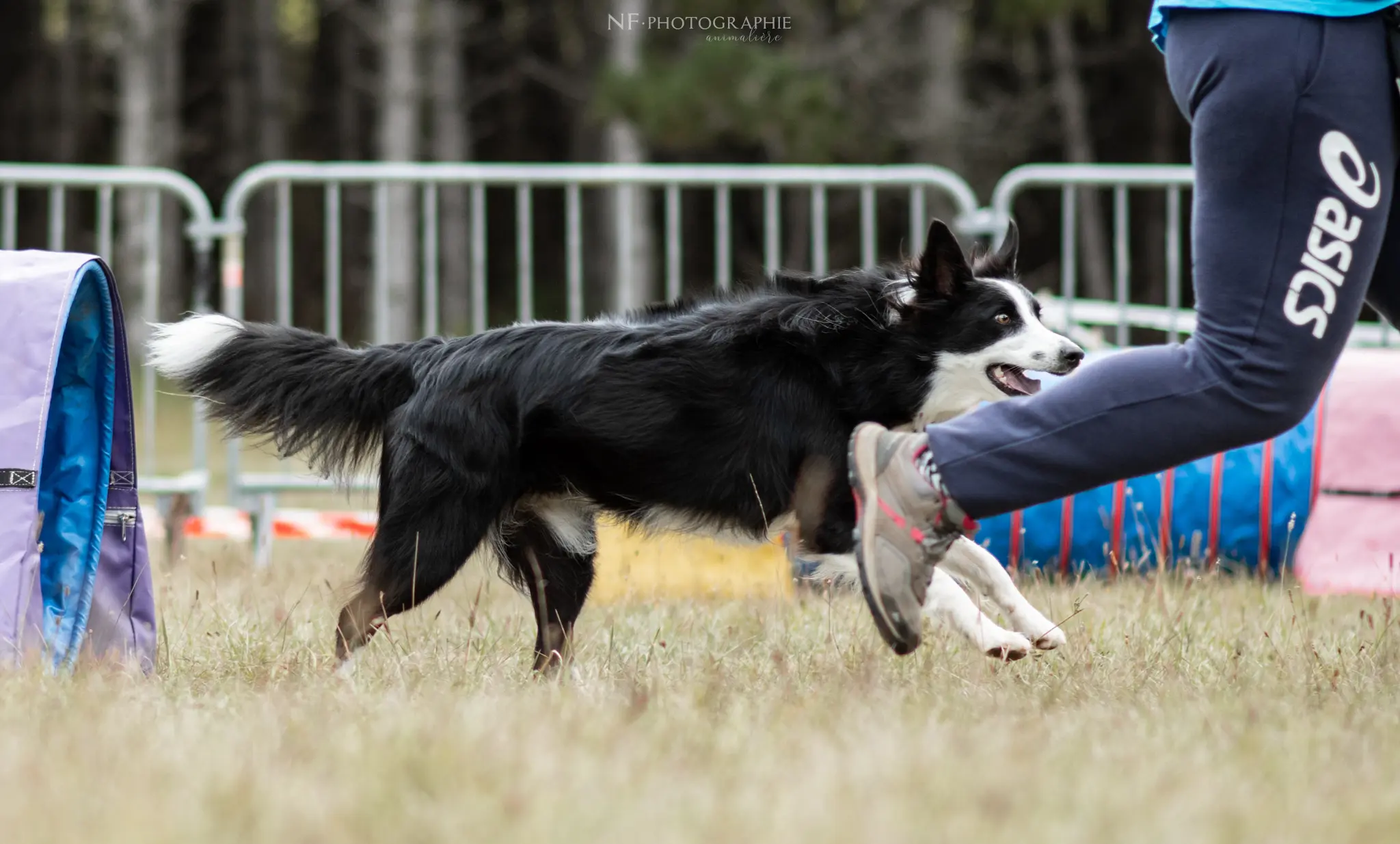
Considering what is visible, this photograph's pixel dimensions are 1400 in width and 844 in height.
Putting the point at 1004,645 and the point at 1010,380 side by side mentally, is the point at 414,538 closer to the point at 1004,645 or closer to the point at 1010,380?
the point at 1004,645

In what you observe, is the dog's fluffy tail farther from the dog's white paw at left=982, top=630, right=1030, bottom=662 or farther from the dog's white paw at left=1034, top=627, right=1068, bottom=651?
the dog's white paw at left=1034, top=627, right=1068, bottom=651

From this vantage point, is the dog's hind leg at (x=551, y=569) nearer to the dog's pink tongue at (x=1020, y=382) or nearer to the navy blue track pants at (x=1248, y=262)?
the dog's pink tongue at (x=1020, y=382)

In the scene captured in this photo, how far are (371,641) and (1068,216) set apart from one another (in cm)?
434

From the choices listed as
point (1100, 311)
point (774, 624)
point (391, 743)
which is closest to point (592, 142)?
point (1100, 311)

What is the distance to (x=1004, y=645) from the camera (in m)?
3.06

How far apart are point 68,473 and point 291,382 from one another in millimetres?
507

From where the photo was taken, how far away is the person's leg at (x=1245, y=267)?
2459 millimetres

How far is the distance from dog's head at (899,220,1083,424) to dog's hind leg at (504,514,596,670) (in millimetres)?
860

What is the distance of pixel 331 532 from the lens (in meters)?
5.93

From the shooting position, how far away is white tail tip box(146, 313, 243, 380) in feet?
11.2

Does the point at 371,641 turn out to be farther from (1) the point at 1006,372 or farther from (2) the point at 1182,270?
(2) the point at 1182,270

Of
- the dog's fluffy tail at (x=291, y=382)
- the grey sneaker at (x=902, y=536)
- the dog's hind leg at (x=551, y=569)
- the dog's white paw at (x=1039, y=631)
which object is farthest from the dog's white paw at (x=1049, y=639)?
the dog's fluffy tail at (x=291, y=382)

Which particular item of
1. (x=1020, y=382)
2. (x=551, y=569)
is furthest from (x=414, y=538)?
(x=1020, y=382)

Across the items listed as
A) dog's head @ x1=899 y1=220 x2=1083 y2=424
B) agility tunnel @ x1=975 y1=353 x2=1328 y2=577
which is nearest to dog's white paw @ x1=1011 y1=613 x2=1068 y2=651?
dog's head @ x1=899 y1=220 x2=1083 y2=424
